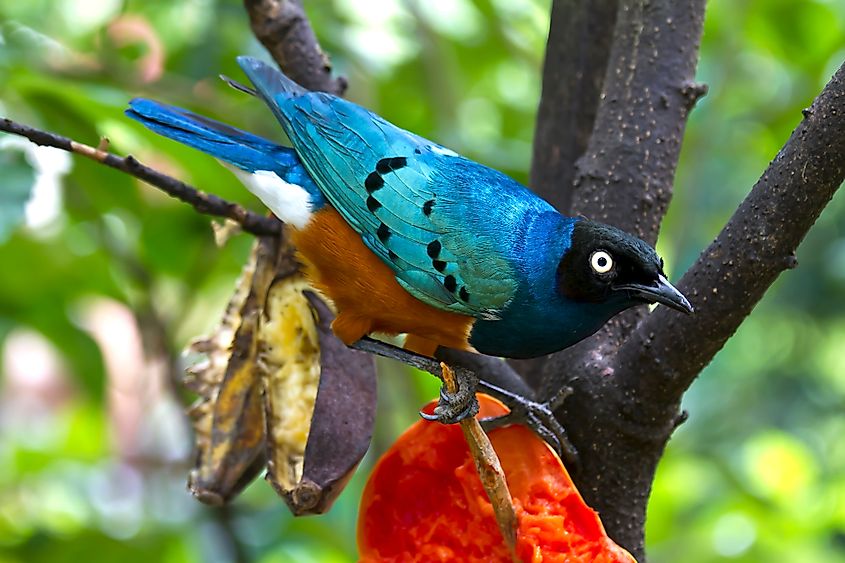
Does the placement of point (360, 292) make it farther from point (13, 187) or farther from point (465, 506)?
point (13, 187)

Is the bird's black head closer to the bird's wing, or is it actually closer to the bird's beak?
the bird's beak

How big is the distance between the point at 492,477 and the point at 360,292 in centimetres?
53

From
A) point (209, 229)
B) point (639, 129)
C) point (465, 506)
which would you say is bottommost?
point (209, 229)

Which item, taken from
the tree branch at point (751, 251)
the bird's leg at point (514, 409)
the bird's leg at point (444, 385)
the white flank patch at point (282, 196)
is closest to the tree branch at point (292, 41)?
the white flank patch at point (282, 196)

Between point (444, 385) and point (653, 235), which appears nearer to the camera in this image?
point (444, 385)

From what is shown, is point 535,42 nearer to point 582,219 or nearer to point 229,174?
point 229,174

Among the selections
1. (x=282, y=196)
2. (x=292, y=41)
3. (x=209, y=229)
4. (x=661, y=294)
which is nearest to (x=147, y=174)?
(x=282, y=196)

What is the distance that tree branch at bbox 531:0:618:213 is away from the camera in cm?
194

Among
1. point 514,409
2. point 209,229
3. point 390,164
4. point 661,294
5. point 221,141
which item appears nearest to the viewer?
point 661,294

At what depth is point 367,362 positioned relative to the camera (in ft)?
5.52

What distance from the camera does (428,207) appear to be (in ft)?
5.56

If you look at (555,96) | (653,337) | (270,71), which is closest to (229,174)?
(270,71)

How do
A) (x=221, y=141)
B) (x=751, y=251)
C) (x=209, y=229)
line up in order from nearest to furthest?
1. (x=751, y=251)
2. (x=221, y=141)
3. (x=209, y=229)

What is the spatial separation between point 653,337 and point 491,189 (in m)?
0.44
